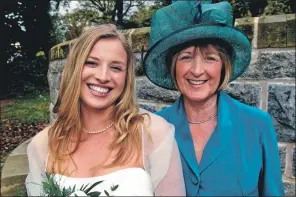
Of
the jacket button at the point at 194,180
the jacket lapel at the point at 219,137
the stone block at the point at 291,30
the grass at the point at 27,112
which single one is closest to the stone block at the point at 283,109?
the stone block at the point at 291,30

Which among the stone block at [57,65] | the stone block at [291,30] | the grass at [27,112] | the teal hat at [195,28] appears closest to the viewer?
the teal hat at [195,28]

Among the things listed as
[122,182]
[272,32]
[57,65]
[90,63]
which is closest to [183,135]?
[122,182]

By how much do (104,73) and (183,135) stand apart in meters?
0.55

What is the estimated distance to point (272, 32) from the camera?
7.18 feet

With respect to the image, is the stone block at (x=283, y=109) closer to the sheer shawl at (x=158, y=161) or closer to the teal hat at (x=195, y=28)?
the teal hat at (x=195, y=28)

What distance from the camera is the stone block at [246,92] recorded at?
224 centimetres

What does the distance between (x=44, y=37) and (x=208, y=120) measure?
1172 cm

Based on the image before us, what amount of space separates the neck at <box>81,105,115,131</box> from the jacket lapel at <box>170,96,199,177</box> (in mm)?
384

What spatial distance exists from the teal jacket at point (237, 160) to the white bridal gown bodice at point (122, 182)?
23 cm

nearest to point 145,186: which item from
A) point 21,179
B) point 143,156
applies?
point 143,156

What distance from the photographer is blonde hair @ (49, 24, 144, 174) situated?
1.97 metres

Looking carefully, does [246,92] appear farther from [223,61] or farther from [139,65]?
[139,65]

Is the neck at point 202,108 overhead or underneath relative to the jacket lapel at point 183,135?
overhead

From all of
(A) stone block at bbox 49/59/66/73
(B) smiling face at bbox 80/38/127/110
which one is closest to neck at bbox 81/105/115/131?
(B) smiling face at bbox 80/38/127/110
